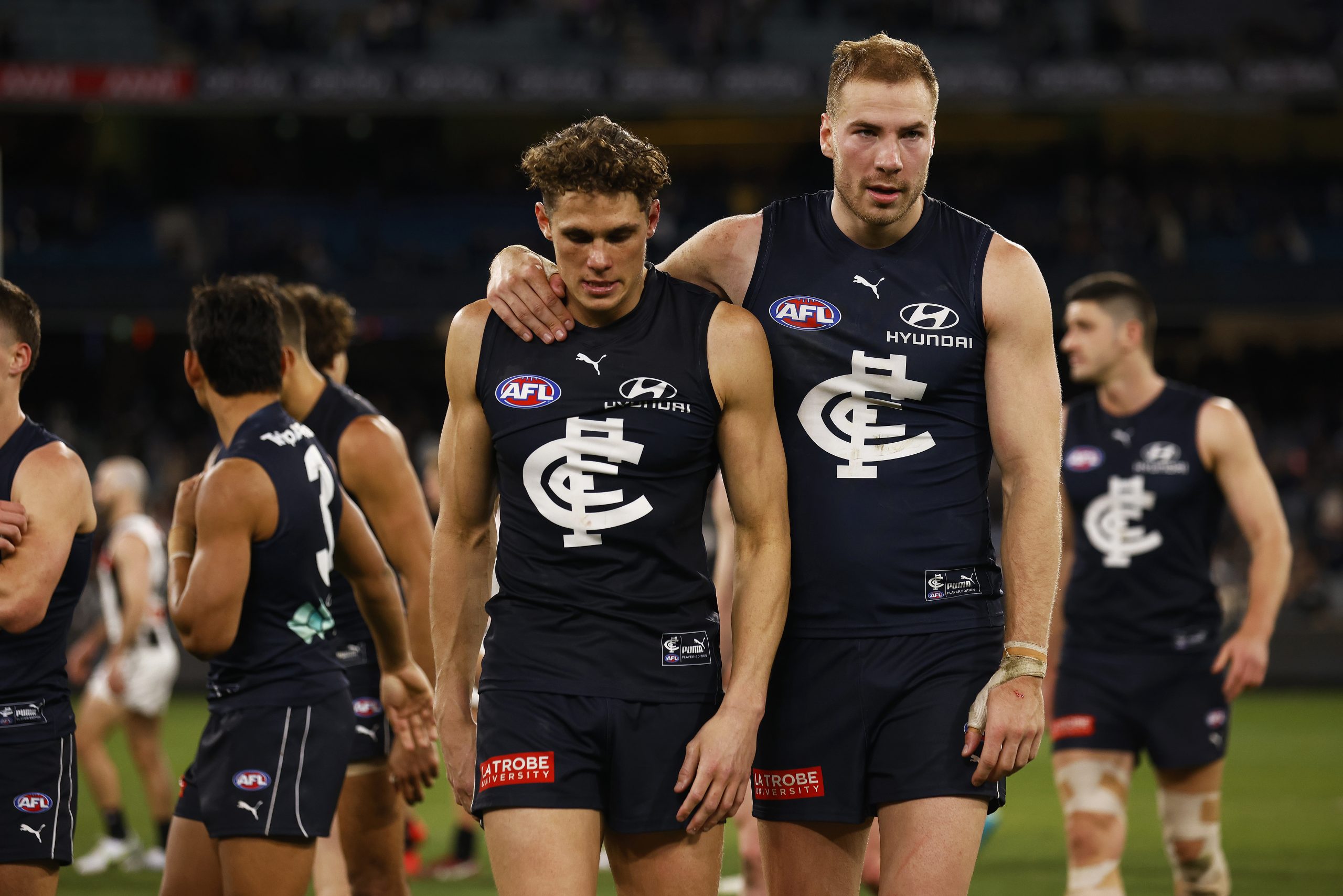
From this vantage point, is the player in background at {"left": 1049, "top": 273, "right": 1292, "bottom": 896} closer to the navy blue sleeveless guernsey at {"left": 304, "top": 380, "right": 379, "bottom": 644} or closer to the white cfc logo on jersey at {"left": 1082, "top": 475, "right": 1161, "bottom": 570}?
the white cfc logo on jersey at {"left": 1082, "top": 475, "right": 1161, "bottom": 570}

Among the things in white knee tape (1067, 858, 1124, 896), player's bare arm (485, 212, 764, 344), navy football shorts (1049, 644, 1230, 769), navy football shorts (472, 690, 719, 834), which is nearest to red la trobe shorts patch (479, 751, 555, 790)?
navy football shorts (472, 690, 719, 834)

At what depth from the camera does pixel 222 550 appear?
4391mm

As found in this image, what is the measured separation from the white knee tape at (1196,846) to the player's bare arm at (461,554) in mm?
3506

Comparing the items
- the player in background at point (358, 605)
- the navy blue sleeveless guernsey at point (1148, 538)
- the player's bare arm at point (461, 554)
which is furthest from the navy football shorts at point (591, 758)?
the navy blue sleeveless guernsey at point (1148, 538)

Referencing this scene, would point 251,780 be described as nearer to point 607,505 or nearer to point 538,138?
point 607,505

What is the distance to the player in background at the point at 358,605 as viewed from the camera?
17.4ft

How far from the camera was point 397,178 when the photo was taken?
97.7 feet

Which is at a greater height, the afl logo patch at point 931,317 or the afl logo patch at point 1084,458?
the afl logo patch at point 931,317

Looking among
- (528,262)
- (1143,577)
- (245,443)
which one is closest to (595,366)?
(528,262)

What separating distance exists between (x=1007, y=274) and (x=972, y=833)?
1.39 meters

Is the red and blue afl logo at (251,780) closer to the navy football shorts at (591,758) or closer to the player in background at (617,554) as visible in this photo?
the player in background at (617,554)

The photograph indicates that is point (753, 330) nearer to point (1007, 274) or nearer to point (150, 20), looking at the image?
point (1007, 274)

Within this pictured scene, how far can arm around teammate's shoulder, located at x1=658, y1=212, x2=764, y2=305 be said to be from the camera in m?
4.12

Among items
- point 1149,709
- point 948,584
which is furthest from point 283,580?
point 1149,709
